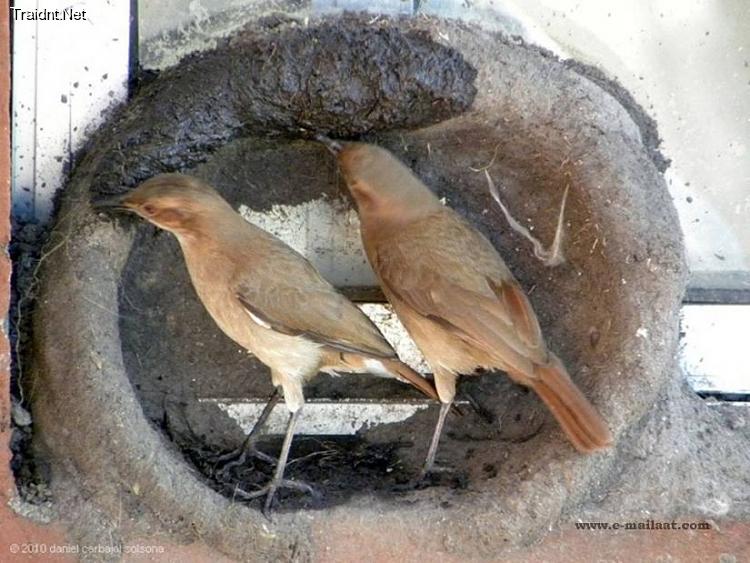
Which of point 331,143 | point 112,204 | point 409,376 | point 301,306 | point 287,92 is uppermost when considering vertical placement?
point 287,92

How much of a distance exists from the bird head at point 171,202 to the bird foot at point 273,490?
0.83m

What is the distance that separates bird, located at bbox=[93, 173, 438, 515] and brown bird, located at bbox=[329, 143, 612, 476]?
173 millimetres

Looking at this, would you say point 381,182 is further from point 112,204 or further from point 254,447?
point 254,447

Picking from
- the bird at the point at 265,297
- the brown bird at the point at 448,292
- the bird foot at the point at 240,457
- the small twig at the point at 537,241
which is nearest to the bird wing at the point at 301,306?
the bird at the point at 265,297

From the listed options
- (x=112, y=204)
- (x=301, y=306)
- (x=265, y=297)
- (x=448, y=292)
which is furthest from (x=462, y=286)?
(x=112, y=204)

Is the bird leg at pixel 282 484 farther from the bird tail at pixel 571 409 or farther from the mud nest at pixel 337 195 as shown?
the bird tail at pixel 571 409

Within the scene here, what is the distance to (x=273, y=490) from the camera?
351 cm

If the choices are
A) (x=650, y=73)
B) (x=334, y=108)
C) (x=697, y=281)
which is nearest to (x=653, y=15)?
(x=650, y=73)

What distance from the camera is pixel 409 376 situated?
12.1 ft

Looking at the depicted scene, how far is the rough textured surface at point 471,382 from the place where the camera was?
11.0 ft

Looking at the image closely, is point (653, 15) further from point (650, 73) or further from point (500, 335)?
point (500, 335)

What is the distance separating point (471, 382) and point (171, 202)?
1268mm

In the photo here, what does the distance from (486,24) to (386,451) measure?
1.53 m

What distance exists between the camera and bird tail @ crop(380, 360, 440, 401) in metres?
3.64
